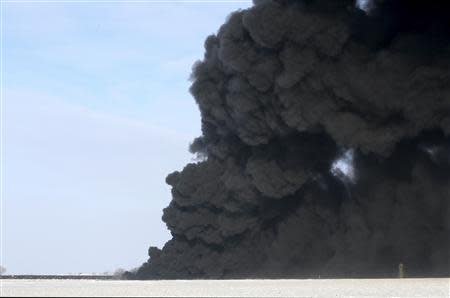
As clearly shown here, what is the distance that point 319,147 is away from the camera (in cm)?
5300

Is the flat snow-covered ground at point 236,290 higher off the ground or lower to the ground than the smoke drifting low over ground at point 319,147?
lower

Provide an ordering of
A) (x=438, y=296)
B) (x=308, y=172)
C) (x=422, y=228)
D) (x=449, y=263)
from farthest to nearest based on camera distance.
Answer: (x=308, y=172), (x=422, y=228), (x=449, y=263), (x=438, y=296)

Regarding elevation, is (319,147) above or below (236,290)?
above

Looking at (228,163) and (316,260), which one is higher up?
(228,163)

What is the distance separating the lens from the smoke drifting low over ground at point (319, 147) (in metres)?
47.9

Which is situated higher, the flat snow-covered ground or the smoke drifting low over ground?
the smoke drifting low over ground

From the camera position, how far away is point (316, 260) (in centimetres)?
5356

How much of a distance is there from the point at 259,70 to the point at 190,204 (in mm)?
10117

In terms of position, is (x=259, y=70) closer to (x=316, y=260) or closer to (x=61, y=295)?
(x=316, y=260)

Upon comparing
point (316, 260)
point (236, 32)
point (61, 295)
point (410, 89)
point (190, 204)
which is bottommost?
point (61, 295)

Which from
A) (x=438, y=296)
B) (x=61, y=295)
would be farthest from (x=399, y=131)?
(x=61, y=295)

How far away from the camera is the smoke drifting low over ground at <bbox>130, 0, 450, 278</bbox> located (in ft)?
157

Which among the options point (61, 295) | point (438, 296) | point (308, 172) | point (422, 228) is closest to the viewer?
point (61, 295)

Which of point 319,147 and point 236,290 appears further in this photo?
point 319,147
